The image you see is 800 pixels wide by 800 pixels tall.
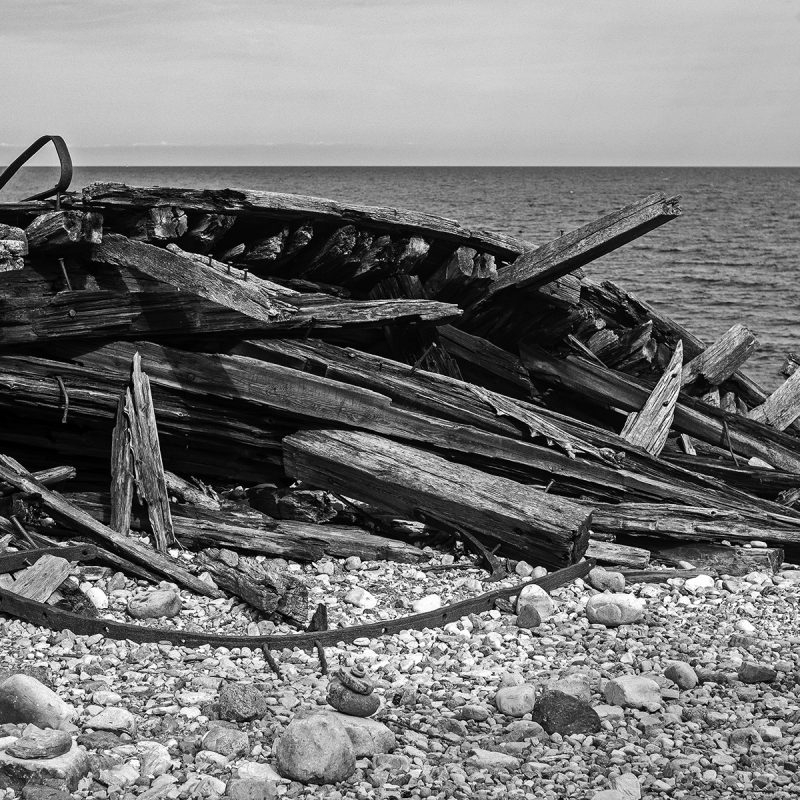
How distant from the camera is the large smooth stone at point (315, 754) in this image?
12.5 feet

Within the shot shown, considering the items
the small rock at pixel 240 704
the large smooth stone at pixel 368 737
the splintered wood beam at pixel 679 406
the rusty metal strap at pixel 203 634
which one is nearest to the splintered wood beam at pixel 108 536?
the rusty metal strap at pixel 203 634

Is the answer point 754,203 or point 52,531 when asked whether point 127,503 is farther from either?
point 754,203

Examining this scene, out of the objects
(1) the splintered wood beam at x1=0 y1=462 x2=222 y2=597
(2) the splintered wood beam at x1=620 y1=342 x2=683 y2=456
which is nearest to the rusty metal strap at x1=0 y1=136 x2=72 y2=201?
(1) the splintered wood beam at x1=0 y1=462 x2=222 y2=597

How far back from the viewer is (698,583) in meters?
6.22

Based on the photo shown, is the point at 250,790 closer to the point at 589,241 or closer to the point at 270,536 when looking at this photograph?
the point at 270,536

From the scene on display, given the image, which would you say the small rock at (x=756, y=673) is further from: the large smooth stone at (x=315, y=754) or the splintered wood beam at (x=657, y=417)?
the splintered wood beam at (x=657, y=417)

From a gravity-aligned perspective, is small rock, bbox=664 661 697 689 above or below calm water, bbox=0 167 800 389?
below

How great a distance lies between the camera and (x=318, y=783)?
12.6ft

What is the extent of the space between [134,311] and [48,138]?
4.40ft

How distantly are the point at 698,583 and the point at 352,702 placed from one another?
2.88 metres

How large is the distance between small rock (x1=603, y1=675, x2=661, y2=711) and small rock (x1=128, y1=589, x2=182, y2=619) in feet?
8.25

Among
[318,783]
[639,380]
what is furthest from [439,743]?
[639,380]

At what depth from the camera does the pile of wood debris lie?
6.29m

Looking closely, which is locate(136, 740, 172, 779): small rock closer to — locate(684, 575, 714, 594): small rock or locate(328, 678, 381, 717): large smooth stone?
locate(328, 678, 381, 717): large smooth stone
